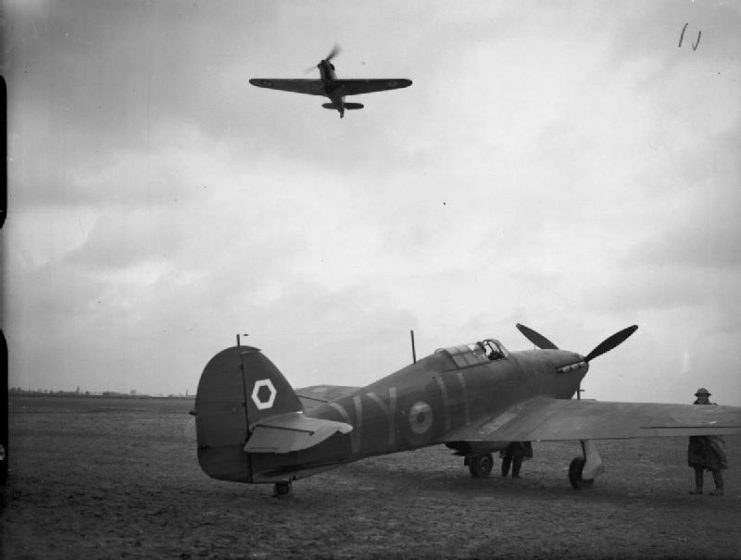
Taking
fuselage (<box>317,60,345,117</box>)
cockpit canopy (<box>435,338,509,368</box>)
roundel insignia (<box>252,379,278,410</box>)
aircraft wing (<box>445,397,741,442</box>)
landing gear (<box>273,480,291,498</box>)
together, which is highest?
fuselage (<box>317,60,345,117</box>)

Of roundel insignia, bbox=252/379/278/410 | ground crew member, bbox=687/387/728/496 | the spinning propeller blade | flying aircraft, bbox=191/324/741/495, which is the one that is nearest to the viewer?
flying aircraft, bbox=191/324/741/495

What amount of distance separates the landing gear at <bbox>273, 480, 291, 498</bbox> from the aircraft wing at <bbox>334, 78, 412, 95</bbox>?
1473 centimetres

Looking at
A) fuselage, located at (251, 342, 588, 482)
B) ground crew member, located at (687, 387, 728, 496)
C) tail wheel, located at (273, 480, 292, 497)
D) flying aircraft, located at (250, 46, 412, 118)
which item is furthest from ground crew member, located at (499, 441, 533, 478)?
Answer: flying aircraft, located at (250, 46, 412, 118)

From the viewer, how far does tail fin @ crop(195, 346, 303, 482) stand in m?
9.05

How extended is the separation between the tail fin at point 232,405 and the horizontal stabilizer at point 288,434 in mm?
143

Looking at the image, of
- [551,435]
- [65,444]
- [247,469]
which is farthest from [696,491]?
[65,444]

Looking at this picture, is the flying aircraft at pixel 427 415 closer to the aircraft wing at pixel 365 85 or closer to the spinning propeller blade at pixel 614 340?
the spinning propeller blade at pixel 614 340

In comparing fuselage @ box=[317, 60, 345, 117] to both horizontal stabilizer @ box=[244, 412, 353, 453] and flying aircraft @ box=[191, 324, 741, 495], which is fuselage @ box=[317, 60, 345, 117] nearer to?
flying aircraft @ box=[191, 324, 741, 495]

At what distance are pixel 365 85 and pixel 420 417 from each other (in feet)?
43.6

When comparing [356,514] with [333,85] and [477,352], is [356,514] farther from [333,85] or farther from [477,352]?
[333,85]

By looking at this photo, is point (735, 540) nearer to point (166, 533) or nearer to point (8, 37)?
point (166, 533)

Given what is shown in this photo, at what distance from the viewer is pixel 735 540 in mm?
7812

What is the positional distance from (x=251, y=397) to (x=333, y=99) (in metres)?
14.5

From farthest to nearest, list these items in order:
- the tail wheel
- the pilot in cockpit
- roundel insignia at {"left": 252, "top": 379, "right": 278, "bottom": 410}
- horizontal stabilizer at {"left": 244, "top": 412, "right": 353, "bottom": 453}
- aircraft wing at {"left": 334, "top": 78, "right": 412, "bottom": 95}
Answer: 1. aircraft wing at {"left": 334, "top": 78, "right": 412, "bottom": 95}
2. the pilot in cockpit
3. the tail wheel
4. roundel insignia at {"left": 252, "top": 379, "right": 278, "bottom": 410}
5. horizontal stabilizer at {"left": 244, "top": 412, "right": 353, "bottom": 453}
